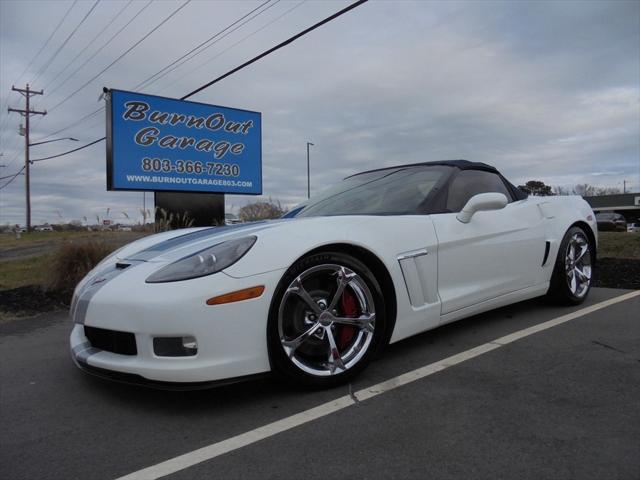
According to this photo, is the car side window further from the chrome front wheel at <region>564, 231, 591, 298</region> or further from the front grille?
the front grille

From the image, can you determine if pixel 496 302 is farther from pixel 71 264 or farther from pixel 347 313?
pixel 71 264

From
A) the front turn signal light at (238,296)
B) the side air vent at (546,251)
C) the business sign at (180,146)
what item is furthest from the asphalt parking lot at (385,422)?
the business sign at (180,146)

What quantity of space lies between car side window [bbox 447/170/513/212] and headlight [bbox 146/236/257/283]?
1.63 metres

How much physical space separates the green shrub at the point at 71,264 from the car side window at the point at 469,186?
16.7ft

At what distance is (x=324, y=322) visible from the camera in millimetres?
2557

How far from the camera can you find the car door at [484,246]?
312 centimetres

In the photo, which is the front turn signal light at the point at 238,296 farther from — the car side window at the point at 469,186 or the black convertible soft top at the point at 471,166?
the black convertible soft top at the point at 471,166

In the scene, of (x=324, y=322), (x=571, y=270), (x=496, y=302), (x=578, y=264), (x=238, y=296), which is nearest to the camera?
(x=238, y=296)

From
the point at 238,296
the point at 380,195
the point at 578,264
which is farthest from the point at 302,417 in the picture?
the point at 578,264

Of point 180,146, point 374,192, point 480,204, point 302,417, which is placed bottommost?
point 302,417

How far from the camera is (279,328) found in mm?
2383

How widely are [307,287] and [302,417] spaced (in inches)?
26.5

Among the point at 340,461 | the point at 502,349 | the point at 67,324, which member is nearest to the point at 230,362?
the point at 340,461

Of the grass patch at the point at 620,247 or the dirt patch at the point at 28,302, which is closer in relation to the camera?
the dirt patch at the point at 28,302
